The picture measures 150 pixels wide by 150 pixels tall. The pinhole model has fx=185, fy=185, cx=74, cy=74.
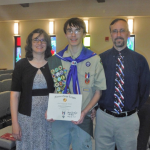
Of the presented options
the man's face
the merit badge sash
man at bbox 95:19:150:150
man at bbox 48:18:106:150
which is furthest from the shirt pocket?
the man's face

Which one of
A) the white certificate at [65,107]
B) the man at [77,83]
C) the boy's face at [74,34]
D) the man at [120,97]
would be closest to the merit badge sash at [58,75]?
the man at [77,83]

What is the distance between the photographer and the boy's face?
1.72 metres

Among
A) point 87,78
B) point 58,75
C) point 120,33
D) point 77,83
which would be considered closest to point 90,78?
point 87,78

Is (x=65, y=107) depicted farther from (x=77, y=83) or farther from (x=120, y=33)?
(x=120, y=33)

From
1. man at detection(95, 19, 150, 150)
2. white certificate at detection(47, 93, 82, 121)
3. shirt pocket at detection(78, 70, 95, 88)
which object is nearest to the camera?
white certificate at detection(47, 93, 82, 121)

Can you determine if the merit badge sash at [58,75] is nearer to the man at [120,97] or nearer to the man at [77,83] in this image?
the man at [77,83]

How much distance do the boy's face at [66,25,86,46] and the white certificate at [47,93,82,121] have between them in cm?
50

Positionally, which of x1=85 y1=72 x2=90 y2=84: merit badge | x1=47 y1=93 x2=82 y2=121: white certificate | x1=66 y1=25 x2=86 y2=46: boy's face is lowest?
x1=47 y1=93 x2=82 y2=121: white certificate

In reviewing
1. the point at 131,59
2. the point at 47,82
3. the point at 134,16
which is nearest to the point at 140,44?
the point at 134,16

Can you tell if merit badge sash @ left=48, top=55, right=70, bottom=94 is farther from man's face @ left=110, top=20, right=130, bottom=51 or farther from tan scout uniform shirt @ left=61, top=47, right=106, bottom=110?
man's face @ left=110, top=20, right=130, bottom=51

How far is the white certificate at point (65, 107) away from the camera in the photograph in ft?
5.29

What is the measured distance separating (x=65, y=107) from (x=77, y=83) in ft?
0.80

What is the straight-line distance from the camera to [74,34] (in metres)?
1.72

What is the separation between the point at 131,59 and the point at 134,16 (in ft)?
20.3
